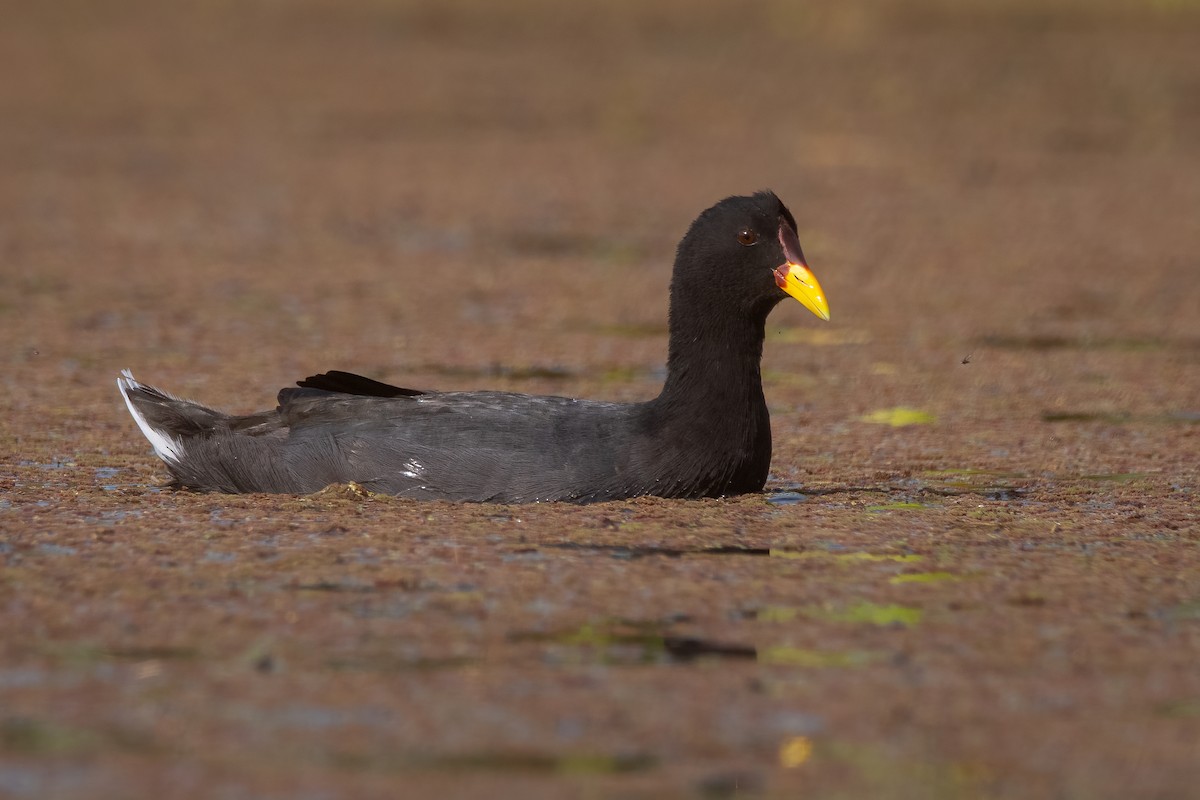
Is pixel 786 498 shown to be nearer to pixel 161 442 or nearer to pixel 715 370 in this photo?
pixel 715 370

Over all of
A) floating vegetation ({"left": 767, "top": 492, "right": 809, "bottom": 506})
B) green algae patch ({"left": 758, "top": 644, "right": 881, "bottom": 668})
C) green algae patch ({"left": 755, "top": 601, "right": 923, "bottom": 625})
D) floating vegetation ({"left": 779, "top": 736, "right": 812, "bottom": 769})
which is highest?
floating vegetation ({"left": 767, "top": 492, "right": 809, "bottom": 506})

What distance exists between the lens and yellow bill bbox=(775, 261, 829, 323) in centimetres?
550

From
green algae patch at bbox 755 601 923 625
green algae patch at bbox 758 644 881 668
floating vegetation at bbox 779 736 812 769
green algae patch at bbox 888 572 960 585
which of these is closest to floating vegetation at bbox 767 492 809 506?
green algae patch at bbox 888 572 960 585

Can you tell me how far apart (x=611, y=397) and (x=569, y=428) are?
5.60 ft

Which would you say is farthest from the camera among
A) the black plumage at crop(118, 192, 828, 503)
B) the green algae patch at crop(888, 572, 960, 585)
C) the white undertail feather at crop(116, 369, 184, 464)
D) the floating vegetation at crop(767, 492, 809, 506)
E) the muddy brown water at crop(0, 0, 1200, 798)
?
the white undertail feather at crop(116, 369, 184, 464)

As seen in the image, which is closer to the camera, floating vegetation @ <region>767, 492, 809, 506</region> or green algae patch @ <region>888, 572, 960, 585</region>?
green algae patch @ <region>888, 572, 960, 585</region>

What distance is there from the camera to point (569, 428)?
5281 mm

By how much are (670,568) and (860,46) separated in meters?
15.1

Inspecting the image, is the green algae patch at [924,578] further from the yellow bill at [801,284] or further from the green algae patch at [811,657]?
the yellow bill at [801,284]

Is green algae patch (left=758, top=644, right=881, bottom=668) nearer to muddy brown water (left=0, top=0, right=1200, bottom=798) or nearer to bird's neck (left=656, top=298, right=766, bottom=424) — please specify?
muddy brown water (left=0, top=0, right=1200, bottom=798)

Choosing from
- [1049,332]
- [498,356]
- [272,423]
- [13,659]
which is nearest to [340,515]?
[272,423]

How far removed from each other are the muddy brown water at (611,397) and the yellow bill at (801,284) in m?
0.56

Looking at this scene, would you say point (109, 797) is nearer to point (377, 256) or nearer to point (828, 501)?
point (828, 501)

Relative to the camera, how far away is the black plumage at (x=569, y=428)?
523cm
